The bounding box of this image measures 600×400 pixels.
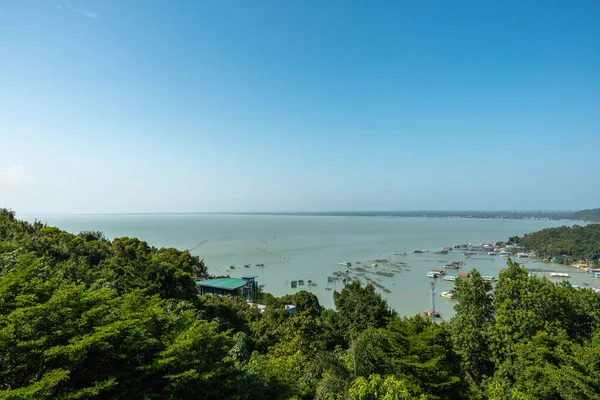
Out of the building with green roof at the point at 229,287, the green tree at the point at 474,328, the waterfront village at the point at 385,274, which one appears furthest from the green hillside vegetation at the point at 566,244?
the building with green roof at the point at 229,287

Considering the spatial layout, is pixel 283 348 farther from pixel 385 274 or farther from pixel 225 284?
pixel 385 274

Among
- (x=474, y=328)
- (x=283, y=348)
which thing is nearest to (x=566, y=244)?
(x=474, y=328)

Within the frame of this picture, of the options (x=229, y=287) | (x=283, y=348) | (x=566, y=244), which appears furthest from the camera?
(x=566, y=244)

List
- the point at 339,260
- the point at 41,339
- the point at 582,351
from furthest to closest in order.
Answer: the point at 339,260, the point at 582,351, the point at 41,339

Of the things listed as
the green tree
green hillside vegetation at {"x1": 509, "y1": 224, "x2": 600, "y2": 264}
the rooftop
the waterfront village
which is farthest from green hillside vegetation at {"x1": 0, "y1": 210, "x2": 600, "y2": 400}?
green hillside vegetation at {"x1": 509, "y1": 224, "x2": 600, "y2": 264}

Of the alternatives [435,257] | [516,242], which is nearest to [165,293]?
[435,257]

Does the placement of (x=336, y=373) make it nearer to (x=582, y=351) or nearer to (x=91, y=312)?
(x=91, y=312)
